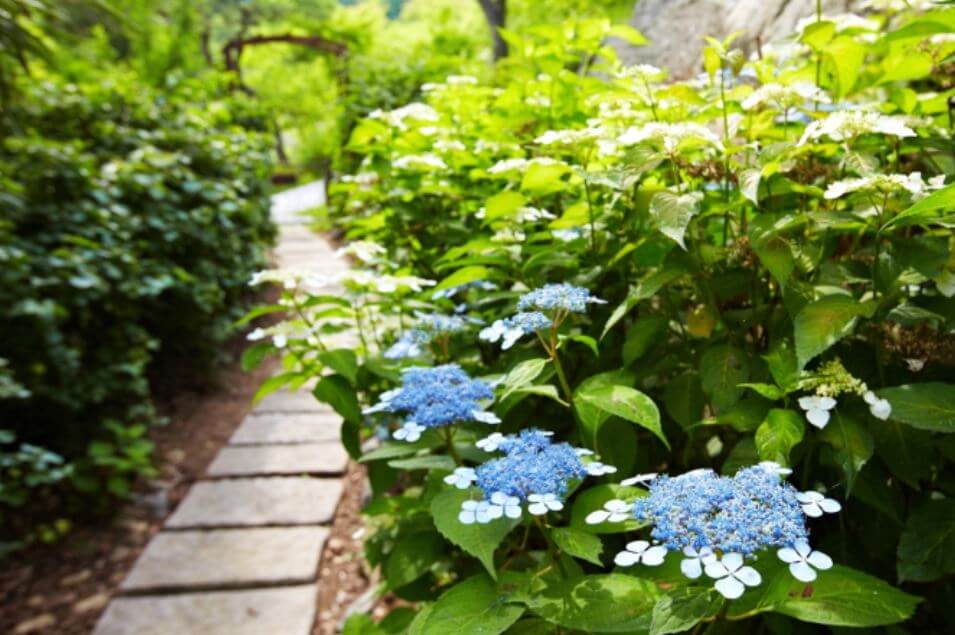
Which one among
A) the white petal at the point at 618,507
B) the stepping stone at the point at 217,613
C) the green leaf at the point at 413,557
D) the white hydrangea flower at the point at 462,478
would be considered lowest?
the stepping stone at the point at 217,613

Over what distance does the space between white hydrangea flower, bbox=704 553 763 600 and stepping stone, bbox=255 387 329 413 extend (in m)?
3.93

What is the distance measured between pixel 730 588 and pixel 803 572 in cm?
8

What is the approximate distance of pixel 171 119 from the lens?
17.6ft

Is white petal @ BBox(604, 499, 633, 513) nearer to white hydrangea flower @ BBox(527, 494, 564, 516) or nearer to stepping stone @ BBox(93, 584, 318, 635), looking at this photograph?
white hydrangea flower @ BBox(527, 494, 564, 516)

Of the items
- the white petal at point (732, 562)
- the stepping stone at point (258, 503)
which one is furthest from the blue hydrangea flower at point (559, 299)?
the stepping stone at point (258, 503)

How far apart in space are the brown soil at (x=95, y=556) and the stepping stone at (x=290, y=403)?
11.4 inches

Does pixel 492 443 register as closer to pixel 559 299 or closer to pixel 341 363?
pixel 559 299

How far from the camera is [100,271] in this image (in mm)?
3455

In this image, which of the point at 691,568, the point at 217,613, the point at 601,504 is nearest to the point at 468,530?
the point at 601,504

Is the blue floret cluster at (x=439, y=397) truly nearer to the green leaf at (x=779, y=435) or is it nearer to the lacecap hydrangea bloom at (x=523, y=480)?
the lacecap hydrangea bloom at (x=523, y=480)

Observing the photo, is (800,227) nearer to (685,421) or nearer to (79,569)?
(685,421)

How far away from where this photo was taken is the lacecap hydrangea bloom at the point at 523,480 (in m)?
0.83

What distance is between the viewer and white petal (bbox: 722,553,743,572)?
676 mm

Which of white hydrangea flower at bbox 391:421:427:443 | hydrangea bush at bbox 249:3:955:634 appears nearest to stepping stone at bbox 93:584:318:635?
hydrangea bush at bbox 249:3:955:634
